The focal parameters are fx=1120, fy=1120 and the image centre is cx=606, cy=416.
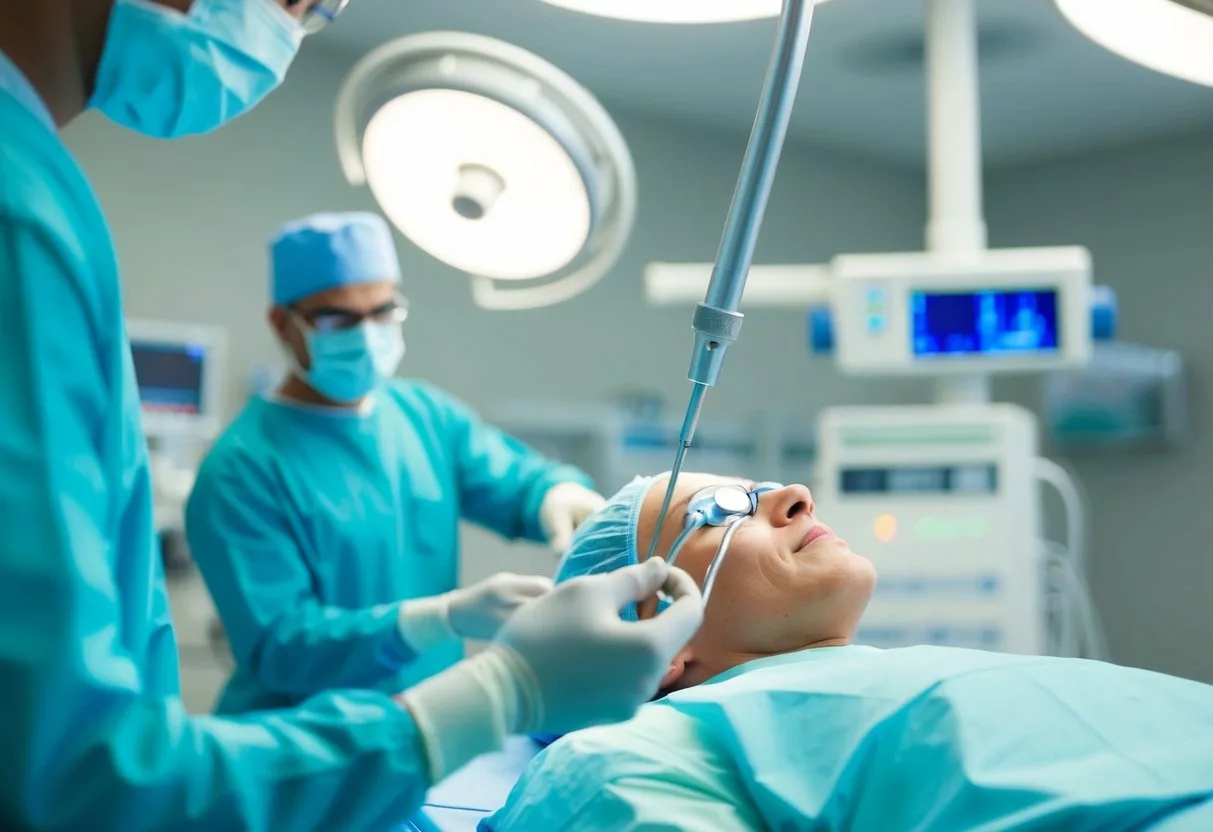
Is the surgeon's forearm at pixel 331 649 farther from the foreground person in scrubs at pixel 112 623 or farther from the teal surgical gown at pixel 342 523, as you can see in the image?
the foreground person in scrubs at pixel 112 623

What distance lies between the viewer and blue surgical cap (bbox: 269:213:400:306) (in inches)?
75.3

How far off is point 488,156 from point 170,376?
2176mm

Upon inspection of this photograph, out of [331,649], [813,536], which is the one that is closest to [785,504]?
[813,536]

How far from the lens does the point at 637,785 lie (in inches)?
40.9

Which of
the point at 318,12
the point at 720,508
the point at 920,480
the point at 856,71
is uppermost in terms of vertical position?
the point at 856,71

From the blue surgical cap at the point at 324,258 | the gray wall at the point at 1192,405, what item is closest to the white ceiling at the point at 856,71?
the gray wall at the point at 1192,405

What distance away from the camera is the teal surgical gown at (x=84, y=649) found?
646mm

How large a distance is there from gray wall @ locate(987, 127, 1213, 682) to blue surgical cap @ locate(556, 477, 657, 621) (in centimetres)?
362

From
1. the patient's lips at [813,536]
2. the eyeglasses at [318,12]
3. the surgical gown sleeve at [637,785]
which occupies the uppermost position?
the eyeglasses at [318,12]

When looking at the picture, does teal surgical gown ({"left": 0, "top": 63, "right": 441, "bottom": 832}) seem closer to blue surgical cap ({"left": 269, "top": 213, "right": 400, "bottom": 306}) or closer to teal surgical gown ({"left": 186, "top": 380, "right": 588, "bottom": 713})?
teal surgical gown ({"left": 186, "top": 380, "right": 588, "bottom": 713})

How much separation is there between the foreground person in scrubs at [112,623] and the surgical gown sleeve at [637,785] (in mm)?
233

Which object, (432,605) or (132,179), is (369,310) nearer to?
(432,605)

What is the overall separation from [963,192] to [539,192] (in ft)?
5.15

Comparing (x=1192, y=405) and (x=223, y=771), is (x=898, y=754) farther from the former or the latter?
(x=1192, y=405)
